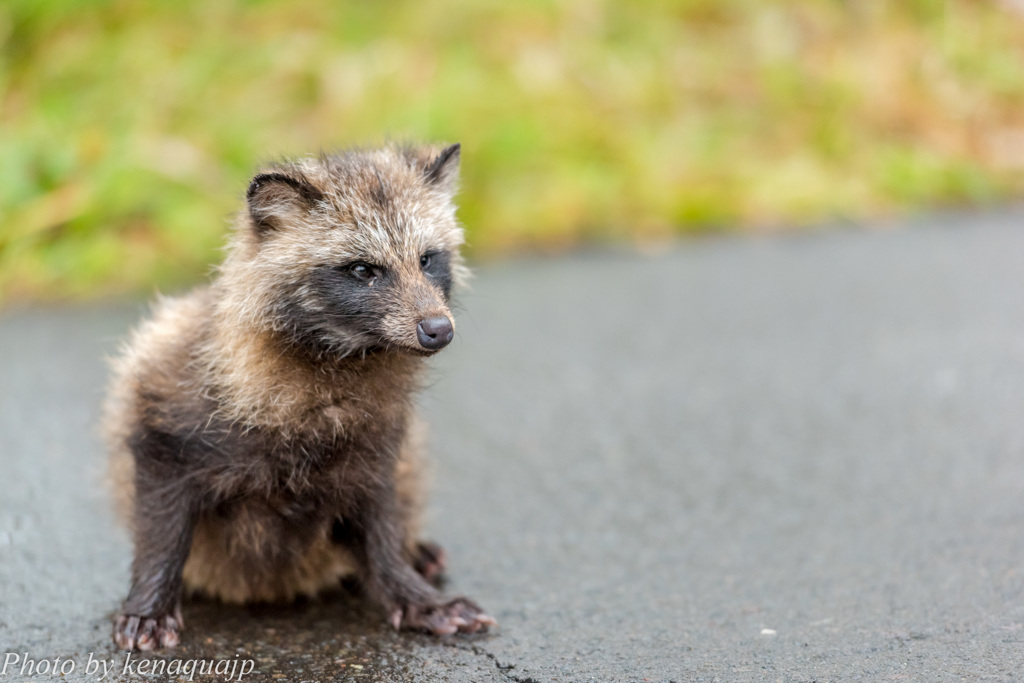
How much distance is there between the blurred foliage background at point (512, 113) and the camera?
9.73 meters

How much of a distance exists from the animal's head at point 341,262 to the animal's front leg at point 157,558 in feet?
2.14

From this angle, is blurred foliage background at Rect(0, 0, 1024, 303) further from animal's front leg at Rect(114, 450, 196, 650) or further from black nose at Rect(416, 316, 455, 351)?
black nose at Rect(416, 316, 455, 351)

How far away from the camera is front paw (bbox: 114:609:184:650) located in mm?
3568

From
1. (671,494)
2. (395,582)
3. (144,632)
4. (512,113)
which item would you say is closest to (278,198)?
(395,582)

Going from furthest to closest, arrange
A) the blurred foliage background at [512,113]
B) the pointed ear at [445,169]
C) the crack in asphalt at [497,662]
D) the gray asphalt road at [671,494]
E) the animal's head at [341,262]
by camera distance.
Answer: the blurred foliage background at [512,113] → the pointed ear at [445,169] → the animal's head at [341,262] → the gray asphalt road at [671,494] → the crack in asphalt at [497,662]

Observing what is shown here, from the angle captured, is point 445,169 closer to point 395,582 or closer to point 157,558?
point 395,582

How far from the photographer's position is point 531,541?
15.3 ft

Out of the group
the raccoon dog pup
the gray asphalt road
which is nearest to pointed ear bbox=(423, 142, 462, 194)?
the raccoon dog pup

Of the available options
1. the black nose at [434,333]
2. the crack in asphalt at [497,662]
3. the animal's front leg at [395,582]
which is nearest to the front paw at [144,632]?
the animal's front leg at [395,582]

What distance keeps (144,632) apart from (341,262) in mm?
1405

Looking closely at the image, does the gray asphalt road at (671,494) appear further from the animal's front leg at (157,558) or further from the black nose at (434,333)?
the black nose at (434,333)

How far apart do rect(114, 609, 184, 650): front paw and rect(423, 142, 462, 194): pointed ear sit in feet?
6.10

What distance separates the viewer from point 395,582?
12.7ft

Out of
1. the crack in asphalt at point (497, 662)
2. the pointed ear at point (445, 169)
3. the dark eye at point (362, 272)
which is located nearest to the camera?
the crack in asphalt at point (497, 662)
